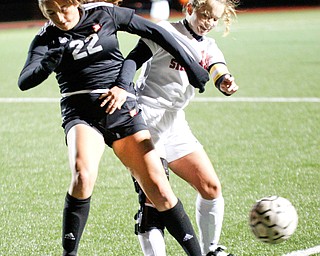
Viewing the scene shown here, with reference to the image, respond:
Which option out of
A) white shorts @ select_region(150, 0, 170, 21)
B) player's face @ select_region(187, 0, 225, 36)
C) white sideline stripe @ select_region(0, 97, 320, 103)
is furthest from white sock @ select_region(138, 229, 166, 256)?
white shorts @ select_region(150, 0, 170, 21)

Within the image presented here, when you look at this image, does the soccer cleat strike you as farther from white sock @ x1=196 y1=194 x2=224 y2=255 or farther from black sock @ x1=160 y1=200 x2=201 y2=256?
black sock @ x1=160 y1=200 x2=201 y2=256

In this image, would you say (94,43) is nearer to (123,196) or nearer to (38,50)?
(38,50)

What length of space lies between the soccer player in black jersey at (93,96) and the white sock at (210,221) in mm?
257

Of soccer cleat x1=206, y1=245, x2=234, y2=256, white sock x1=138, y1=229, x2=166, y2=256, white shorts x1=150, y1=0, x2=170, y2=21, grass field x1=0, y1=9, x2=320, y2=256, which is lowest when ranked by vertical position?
white shorts x1=150, y1=0, x2=170, y2=21

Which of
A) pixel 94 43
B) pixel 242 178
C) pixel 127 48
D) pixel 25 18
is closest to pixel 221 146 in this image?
pixel 242 178

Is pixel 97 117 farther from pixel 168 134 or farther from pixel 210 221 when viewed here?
pixel 210 221

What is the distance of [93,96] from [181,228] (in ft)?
2.98

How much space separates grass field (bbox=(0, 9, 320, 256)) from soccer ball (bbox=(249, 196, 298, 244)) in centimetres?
50

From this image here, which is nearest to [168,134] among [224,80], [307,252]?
[224,80]

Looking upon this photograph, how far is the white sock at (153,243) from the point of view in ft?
15.0

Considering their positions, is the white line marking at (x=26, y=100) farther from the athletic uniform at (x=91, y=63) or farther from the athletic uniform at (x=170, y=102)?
the athletic uniform at (x=91, y=63)

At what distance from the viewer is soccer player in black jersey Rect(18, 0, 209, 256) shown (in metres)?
4.24

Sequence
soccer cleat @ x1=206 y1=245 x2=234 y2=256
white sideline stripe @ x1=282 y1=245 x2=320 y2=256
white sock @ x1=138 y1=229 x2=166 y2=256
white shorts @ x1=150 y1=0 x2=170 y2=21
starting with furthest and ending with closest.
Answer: white shorts @ x1=150 y1=0 x2=170 y2=21 < white sideline stripe @ x1=282 y1=245 x2=320 y2=256 < soccer cleat @ x1=206 y1=245 x2=234 y2=256 < white sock @ x1=138 y1=229 x2=166 y2=256

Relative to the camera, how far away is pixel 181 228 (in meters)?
4.48
